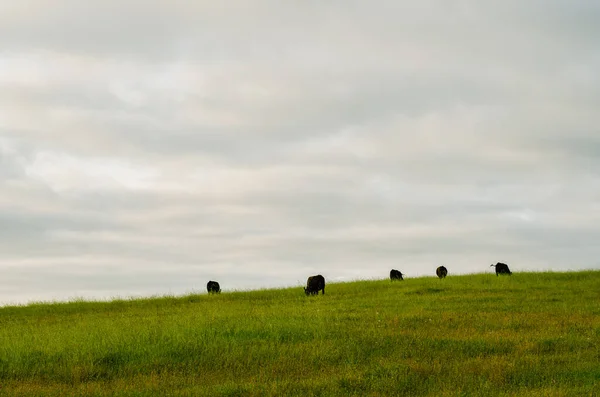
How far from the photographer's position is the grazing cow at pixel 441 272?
1860 inches

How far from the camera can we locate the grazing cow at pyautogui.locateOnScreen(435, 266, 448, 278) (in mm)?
47250

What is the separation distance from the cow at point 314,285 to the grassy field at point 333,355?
1030cm

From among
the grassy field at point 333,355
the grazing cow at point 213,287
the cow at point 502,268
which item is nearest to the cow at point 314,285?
the grazing cow at point 213,287

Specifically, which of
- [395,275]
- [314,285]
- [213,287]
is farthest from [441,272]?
[213,287]

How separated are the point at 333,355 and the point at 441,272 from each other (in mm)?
31783

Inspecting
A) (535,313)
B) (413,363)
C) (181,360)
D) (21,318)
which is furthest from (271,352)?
(21,318)

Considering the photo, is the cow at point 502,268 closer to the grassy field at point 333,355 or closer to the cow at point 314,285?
the cow at point 314,285

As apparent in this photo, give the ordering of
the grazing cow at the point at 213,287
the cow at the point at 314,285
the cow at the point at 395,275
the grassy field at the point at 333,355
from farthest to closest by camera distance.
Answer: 1. the cow at the point at 395,275
2. the grazing cow at the point at 213,287
3. the cow at the point at 314,285
4. the grassy field at the point at 333,355

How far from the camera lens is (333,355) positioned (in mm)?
17031

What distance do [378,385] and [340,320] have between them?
10.4 metres

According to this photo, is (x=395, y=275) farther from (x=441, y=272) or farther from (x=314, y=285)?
(x=314, y=285)

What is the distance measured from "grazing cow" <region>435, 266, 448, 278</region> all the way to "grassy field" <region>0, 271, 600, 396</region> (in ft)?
59.1

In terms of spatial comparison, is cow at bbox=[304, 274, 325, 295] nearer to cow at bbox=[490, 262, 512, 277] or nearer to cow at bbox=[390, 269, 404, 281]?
cow at bbox=[390, 269, 404, 281]

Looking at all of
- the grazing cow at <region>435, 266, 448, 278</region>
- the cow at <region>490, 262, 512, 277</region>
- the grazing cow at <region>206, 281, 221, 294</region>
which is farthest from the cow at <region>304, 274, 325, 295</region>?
the cow at <region>490, 262, 512, 277</region>
